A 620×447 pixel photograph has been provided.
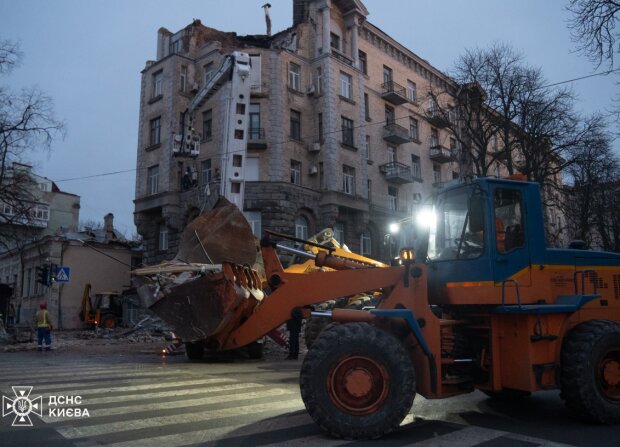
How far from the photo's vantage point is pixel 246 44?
3619 centimetres

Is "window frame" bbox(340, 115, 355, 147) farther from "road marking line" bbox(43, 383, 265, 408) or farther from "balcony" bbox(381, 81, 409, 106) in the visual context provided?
"road marking line" bbox(43, 383, 265, 408)

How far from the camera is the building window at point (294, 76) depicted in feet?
108

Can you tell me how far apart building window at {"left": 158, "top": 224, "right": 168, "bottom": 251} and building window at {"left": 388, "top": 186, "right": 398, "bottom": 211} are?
15600mm

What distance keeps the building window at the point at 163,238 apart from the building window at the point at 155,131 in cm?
546

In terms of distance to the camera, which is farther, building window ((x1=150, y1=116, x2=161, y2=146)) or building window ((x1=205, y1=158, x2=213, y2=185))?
building window ((x1=150, y1=116, x2=161, y2=146))

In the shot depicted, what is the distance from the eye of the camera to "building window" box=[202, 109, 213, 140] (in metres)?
32.3

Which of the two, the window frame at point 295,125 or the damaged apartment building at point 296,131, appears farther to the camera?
the window frame at point 295,125

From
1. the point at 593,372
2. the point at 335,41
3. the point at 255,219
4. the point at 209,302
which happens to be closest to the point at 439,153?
the point at 335,41

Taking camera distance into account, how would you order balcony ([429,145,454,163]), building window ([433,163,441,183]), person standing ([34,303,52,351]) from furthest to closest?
1. building window ([433,163,441,183])
2. balcony ([429,145,454,163])
3. person standing ([34,303,52,351])

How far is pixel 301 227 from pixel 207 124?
8695mm

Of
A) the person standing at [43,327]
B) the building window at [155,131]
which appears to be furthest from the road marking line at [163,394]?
the building window at [155,131]

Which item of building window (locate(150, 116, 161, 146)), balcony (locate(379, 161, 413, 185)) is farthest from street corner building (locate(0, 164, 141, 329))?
balcony (locate(379, 161, 413, 185))

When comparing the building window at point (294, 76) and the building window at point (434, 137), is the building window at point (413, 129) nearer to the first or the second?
the building window at point (434, 137)

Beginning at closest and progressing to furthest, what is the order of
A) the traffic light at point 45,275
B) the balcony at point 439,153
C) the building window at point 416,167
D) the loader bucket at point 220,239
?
the loader bucket at point 220,239
the traffic light at point 45,275
the building window at point 416,167
the balcony at point 439,153
